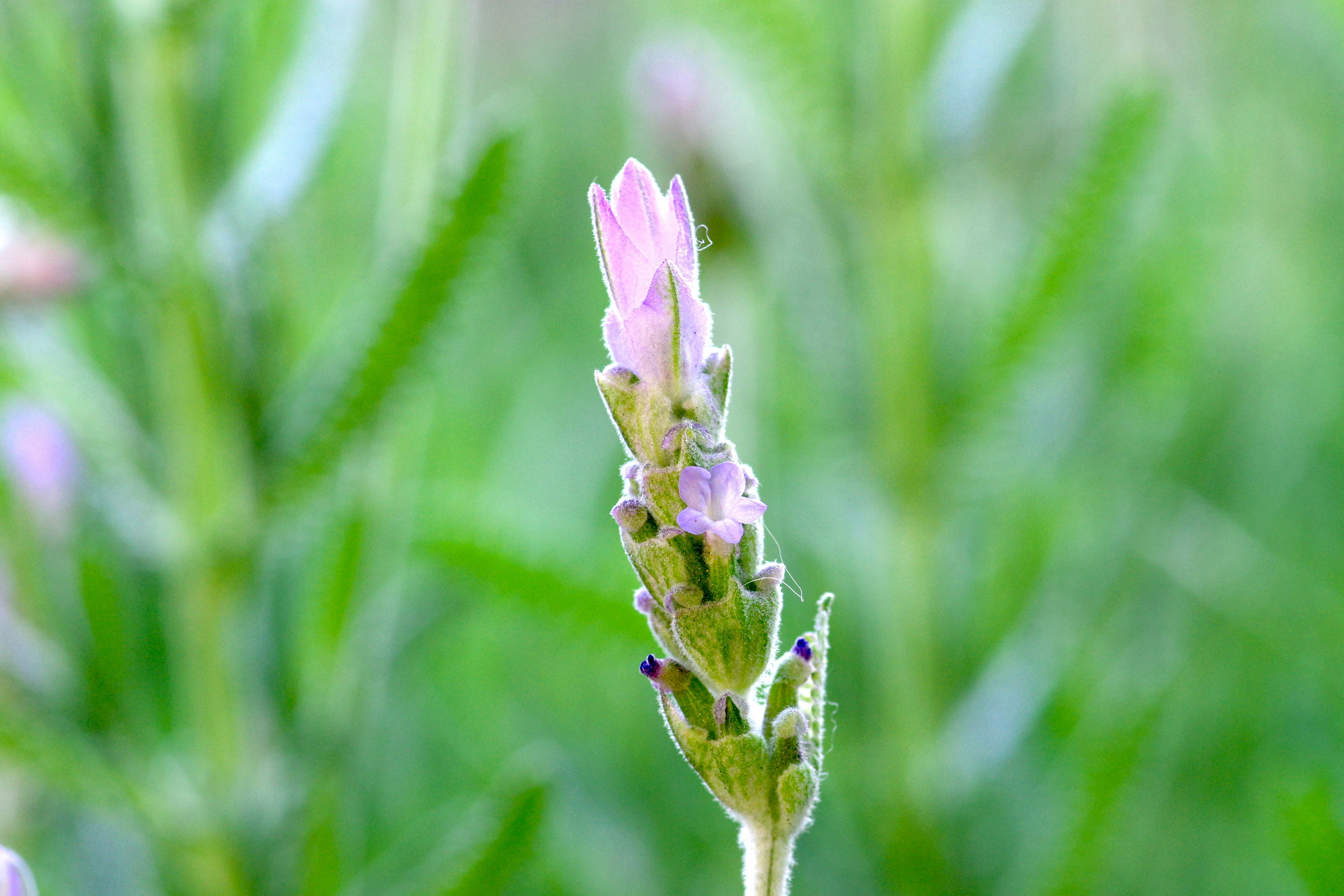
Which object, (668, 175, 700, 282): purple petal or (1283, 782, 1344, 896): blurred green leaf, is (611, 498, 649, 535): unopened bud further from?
(1283, 782, 1344, 896): blurred green leaf

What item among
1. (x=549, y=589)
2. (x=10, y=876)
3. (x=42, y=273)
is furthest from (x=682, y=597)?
(x=42, y=273)

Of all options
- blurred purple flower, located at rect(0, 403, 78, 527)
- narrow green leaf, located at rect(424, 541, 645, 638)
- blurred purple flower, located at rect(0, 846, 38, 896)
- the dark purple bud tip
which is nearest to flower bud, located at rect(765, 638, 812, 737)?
the dark purple bud tip

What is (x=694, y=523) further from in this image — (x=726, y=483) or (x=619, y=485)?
(x=619, y=485)

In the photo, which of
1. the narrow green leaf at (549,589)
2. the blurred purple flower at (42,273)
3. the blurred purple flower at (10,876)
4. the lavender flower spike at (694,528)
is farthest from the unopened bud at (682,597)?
the blurred purple flower at (42,273)

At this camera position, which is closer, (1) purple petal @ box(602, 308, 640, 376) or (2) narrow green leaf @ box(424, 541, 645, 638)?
(1) purple petal @ box(602, 308, 640, 376)

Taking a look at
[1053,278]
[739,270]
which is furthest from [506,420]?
[1053,278]

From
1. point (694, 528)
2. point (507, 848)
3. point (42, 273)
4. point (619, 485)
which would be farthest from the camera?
point (619, 485)

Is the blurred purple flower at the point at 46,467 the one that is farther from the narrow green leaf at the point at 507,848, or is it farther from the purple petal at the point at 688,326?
the purple petal at the point at 688,326

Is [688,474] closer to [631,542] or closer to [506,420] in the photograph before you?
[631,542]
